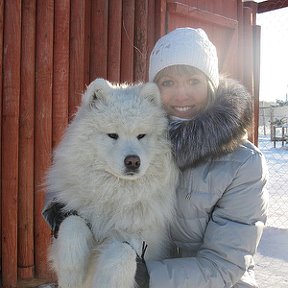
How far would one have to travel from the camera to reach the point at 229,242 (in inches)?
72.3

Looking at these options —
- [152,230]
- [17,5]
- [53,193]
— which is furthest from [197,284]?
[17,5]

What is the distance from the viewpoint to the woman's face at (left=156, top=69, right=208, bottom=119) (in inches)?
88.1

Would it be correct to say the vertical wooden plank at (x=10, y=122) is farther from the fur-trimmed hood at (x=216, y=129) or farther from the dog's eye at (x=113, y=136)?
the fur-trimmed hood at (x=216, y=129)

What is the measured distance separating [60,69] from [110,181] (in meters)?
2.06

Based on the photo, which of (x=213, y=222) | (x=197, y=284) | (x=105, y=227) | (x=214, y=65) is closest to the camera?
(x=197, y=284)

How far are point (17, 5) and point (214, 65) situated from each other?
2.23m

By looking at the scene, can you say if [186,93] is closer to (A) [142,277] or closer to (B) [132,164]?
(B) [132,164]

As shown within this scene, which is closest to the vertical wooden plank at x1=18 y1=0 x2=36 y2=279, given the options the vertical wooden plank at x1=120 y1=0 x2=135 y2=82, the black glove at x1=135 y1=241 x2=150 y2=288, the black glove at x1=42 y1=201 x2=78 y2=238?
the vertical wooden plank at x1=120 y1=0 x2=135 y2=82

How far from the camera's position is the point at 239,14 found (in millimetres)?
6203

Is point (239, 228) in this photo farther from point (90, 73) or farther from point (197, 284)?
point (90, 73)

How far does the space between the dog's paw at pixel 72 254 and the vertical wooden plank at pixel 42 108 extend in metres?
1.89

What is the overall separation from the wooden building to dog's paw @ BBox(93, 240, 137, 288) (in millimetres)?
2161

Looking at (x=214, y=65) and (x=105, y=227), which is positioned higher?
(x=214, y=65)

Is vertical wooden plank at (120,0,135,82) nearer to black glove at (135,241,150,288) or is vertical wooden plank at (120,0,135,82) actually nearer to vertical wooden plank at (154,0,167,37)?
vertical wooden plank at (154,0,167,37)
